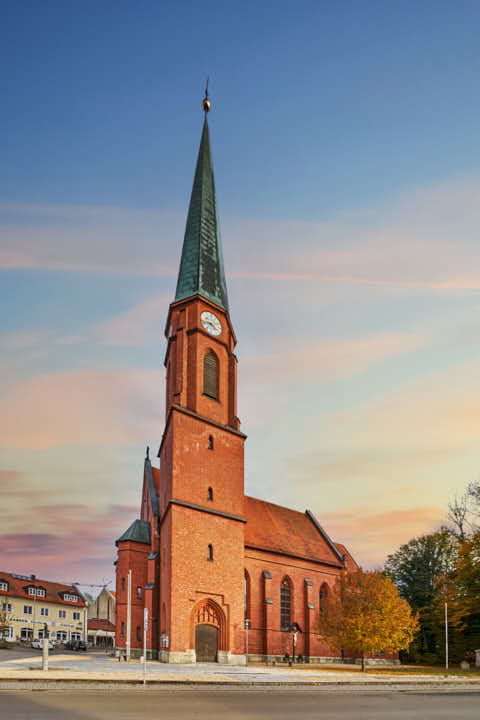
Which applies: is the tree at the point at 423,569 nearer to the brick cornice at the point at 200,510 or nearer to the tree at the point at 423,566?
the tree at the point at 423,566

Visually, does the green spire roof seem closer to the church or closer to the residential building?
the church

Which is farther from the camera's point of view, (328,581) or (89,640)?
(89,640)

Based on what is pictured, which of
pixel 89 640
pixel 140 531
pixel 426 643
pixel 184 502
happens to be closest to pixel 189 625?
pixel 184 502

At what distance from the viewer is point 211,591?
41875 mm

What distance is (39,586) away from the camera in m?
95.8

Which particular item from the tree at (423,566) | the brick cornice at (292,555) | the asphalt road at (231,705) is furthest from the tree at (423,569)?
the asphalt road at (231,705)

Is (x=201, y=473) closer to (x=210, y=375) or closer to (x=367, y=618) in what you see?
(x=210, y=375)

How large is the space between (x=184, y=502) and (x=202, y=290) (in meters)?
16.7

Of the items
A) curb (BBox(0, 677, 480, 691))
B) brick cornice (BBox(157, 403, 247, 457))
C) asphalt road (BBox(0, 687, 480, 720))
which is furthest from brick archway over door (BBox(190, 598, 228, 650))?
asphalt road (BBox(0, 687, 480, 720))

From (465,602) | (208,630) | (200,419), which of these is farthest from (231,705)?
(465,602)

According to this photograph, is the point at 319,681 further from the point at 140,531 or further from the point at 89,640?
the point at 89,640

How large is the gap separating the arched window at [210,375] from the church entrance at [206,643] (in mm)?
16066

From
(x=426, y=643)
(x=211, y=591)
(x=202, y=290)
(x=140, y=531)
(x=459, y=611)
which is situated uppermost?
(x=202, y=290)

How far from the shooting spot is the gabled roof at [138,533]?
49.9m
